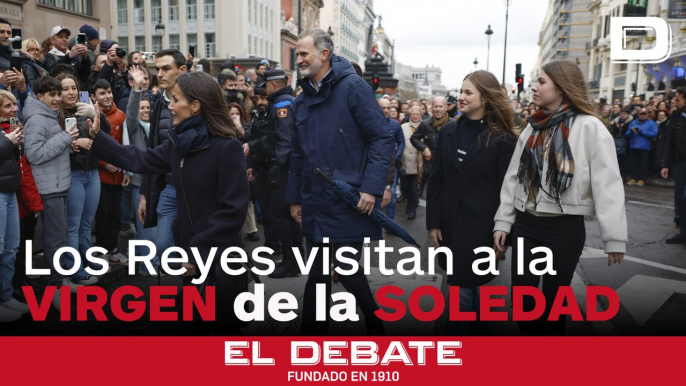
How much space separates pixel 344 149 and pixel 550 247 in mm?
1396

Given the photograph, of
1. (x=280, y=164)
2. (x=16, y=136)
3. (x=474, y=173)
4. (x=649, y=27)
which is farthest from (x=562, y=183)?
(x=649, y=27)

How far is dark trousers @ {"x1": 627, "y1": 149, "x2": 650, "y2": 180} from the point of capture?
1448cm

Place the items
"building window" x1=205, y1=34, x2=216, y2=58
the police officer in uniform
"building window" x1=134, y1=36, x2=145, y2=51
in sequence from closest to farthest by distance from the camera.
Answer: the police officer in uniform → "building window" x1=205, y1=34, x2=216, y2=58 → "building window" x1=134, y1=36, x2=145, y2=51

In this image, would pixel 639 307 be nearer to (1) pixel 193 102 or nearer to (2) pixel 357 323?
(2) pixel 357 323

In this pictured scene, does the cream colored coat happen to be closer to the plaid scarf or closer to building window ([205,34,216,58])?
the plaid scarf

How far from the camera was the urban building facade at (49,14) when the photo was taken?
1981cm

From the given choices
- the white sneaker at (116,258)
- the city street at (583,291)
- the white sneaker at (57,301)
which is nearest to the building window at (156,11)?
the city street at (583,291)

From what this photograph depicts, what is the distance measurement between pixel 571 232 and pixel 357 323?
6.05 ft

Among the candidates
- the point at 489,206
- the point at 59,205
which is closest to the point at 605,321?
the point at 489,206

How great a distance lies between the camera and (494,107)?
377cm

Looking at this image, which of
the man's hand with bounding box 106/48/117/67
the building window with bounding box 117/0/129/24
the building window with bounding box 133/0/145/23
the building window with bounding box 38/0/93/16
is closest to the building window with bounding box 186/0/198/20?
the building window with bounding box 133/0/145/23

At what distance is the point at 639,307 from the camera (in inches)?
200

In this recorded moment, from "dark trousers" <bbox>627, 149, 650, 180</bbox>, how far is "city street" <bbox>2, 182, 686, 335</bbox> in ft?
20.2

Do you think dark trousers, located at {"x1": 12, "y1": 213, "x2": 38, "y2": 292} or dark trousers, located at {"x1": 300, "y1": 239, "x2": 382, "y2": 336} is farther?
dark trousers, located at {"x1": 12, "y1": 213, "x2": 38, "y2": 292}
